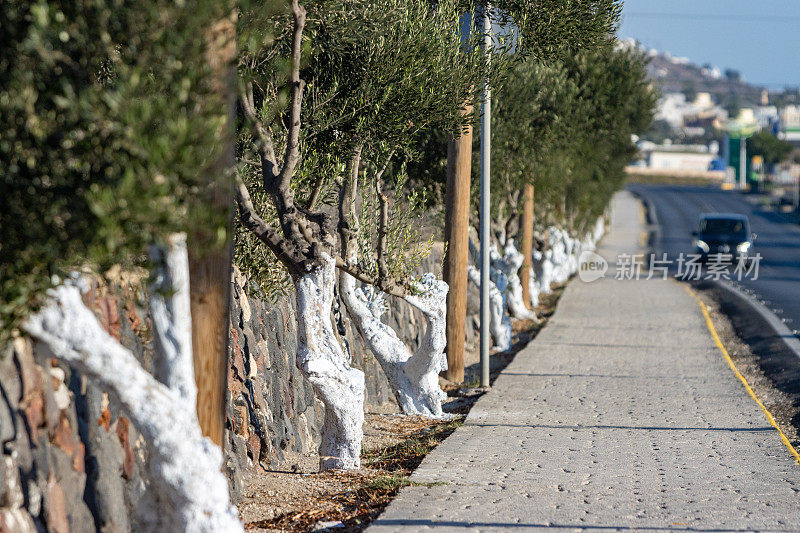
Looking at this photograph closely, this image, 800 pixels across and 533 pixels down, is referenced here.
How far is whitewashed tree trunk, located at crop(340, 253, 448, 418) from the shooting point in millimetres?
10875

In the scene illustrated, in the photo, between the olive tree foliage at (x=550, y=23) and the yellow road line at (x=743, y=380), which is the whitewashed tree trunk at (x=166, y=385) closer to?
the yellow road line at (x=743, y=380)

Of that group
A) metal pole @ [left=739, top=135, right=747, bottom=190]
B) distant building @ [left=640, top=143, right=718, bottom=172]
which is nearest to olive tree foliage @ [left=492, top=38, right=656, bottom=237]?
metal pole @ [left=739, top=135, right=747, bottom=190]

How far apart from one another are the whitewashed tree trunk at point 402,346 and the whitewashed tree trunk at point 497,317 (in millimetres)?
6254

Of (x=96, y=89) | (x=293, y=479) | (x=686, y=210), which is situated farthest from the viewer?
(x=686, y=210)

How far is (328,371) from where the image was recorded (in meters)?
8.28

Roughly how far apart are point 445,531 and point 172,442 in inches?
88.0

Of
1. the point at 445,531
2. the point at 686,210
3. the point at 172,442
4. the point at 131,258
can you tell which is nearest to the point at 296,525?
the point at 445,531

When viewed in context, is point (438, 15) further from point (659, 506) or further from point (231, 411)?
point (659, 506)

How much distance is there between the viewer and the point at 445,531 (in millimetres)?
6531

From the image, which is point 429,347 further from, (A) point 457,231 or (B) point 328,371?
(B) point 328,371

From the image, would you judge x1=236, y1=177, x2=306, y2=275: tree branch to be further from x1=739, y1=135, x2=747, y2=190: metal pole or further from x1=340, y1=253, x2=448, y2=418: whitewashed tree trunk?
x1=739, y1=135, x2=747, y2=190: metal pole

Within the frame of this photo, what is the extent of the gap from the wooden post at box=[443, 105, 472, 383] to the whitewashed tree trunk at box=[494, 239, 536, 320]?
21.6ft

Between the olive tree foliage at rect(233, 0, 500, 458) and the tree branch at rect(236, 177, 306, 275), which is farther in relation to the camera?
the olive tree foliage at rect(233, 0, 500, 458)

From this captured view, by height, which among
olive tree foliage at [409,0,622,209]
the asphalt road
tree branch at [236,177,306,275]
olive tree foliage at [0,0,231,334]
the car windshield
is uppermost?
olive tree foliage at [409,0,622,209]
